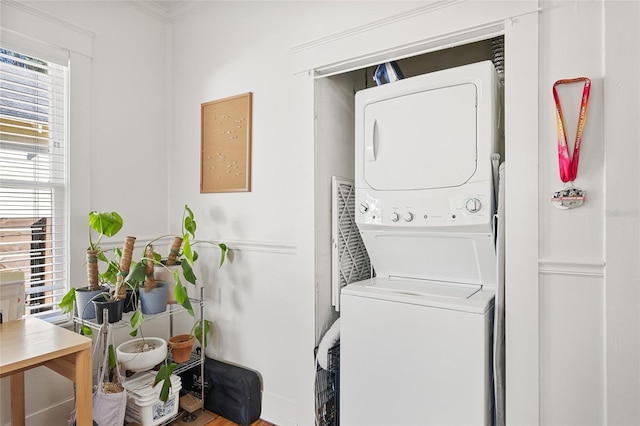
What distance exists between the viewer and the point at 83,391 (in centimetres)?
143

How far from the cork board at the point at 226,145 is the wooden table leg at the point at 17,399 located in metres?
1.32

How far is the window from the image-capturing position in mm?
1902

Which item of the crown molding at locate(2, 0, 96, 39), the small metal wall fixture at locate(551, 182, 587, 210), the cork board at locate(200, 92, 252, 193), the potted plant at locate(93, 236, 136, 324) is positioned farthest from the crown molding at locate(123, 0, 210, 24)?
the small metal wall fixture at locate(551, 182, 587, 210)

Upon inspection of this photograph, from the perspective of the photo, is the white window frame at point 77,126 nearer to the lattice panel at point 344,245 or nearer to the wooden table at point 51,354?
the wooden table at point 51,354

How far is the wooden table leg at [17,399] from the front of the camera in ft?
5.74

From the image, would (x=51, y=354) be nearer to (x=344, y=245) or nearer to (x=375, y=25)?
(x=344, y=245)

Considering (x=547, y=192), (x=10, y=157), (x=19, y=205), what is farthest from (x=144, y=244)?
(x=547, y=192)

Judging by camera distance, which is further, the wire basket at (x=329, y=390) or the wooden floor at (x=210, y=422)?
the wooden floor at (x=210, y=422)

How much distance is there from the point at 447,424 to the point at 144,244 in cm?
205

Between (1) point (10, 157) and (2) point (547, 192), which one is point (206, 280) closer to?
(1) point (10, 157)

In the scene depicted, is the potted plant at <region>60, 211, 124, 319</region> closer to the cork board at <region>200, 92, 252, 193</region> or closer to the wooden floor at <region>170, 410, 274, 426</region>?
the cork board at <region>200, 92, 252, 193</region>

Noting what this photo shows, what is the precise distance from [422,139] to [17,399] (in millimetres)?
2226

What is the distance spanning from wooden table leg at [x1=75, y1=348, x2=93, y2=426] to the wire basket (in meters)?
1.02

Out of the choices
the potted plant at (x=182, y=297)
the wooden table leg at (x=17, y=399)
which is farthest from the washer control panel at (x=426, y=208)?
the wooden table leg at (x=17, y=399)
